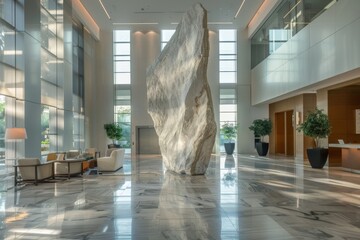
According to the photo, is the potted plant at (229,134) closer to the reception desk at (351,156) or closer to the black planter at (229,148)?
the black planter at (229,148)

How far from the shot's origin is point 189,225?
16.8 ft

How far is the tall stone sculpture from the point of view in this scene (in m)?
10.4

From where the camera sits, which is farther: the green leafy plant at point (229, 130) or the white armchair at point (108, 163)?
the green leafy plant at point (229, 130)

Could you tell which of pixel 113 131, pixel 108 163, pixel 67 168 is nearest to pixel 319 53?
pixel 108 163

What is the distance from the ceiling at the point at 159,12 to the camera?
19.9 m

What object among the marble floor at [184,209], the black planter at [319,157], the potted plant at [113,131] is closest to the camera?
the marble floor at [184,209]

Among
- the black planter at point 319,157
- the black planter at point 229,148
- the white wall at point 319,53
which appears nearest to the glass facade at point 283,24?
the white wall at point 319,53

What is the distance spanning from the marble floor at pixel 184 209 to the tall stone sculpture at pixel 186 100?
49.2 inches

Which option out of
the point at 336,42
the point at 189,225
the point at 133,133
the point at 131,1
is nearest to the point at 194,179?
the point at 189,225

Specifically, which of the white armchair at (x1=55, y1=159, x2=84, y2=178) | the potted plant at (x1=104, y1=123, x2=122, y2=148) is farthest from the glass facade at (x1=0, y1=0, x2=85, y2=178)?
the potted plant at (x1=104, y1=123, x2=122, y2=148)

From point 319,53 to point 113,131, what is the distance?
48.4 feet

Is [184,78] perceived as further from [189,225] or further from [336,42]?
[189,225]

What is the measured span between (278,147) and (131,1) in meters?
13.0

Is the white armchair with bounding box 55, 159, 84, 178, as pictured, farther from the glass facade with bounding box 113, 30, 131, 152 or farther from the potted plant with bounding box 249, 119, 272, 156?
the glass facade with bounding box 113, 30, 131, 152
